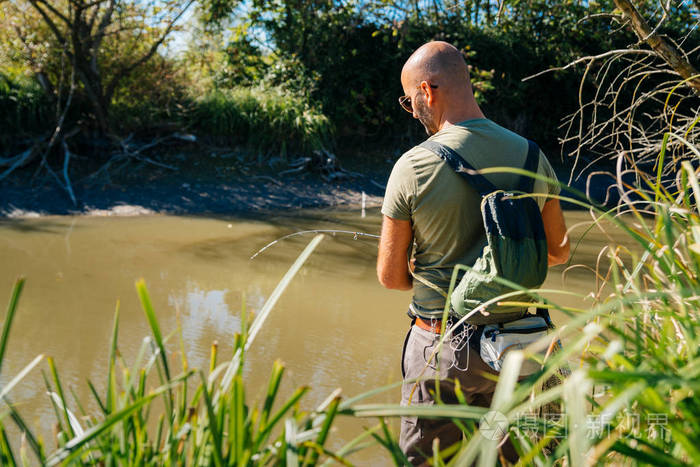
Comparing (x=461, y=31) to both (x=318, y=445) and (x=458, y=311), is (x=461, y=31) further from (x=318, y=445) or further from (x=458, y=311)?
(x=318, y=445)

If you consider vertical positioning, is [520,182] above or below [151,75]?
below

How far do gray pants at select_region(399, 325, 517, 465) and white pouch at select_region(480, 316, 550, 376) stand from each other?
0.06 m

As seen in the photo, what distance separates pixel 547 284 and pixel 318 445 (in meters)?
4.56

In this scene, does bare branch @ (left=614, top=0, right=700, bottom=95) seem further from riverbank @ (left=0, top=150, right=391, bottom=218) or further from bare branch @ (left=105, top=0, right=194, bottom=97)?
bare branch @ (left=105, top=0, right=194, bottom=97)

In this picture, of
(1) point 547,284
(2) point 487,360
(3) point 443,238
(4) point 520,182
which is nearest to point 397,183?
(3) point 443,238

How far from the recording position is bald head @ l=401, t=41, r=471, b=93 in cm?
198

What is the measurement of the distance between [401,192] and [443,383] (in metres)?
0.65

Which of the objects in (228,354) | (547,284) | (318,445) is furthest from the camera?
(547,284)

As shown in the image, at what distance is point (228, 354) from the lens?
3.86m

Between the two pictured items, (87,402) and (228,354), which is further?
(228,354)

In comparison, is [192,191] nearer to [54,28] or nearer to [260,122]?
[260,122]

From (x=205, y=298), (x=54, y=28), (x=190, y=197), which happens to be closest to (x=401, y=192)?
(x=205, y=298)

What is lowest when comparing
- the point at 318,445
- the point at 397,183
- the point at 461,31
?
the point at 318,445

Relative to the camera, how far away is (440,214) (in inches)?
76.3
